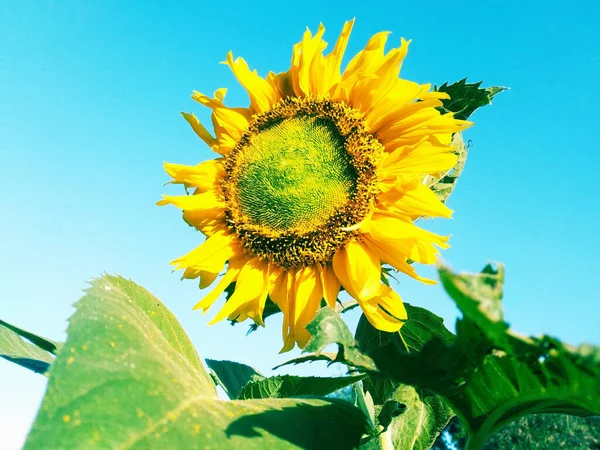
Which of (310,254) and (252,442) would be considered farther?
(310,254)

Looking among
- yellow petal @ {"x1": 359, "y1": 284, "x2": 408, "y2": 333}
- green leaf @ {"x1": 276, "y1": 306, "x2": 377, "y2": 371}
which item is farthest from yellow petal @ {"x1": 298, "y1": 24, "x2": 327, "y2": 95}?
green leaf @ {"x1": 276, "y1": 306, "x2": 377, "y2": 371}

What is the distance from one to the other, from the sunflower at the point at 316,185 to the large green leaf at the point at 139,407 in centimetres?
46

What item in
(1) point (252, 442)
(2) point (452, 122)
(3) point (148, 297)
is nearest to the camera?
(1) point (252, 442)

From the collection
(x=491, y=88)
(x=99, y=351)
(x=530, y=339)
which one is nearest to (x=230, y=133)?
(x=491, y=88)

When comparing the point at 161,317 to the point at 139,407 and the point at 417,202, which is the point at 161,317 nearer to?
the point at 139,407

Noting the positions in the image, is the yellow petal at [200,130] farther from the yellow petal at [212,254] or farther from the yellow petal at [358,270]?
the yellow petal at [358,270]

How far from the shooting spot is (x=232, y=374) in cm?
217

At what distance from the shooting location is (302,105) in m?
1.87

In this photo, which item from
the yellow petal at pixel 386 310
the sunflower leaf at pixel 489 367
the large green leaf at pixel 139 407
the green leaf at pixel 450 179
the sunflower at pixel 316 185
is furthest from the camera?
the green leaf at pixel 450 179

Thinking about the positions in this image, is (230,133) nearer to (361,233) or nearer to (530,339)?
(361,233)

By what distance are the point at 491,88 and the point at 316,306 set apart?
29.7 inches

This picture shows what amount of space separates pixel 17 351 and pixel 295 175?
901 millimetres

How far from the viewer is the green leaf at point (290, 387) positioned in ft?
4.95

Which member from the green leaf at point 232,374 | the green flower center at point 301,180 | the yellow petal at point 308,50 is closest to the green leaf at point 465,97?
the green flower center at point 301,180
